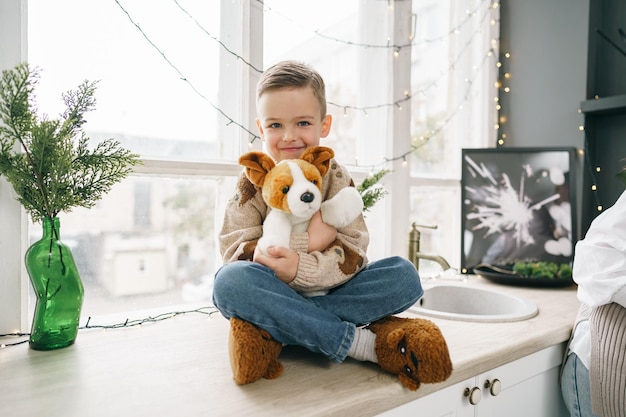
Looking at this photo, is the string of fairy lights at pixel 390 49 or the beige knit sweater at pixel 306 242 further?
the string of fairy lights at pixel 390 49

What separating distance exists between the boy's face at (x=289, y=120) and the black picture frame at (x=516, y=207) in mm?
1135

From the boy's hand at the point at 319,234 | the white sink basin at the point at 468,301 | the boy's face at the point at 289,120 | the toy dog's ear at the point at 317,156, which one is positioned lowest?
the white sink basin at the point at 468,301

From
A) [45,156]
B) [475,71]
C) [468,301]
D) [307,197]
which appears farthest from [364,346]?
[475,71]

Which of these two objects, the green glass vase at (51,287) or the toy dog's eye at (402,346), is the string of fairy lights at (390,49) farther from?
the toy dog's eye at (402,346)

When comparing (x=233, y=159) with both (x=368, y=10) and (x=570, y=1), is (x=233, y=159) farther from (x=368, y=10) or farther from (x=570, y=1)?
(x=570, y=1)

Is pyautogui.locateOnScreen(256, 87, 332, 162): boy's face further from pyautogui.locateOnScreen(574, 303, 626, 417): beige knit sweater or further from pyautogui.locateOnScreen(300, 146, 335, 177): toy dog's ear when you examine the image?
pyautogui.locateOnScreen(574, 303, 626, 417): beige knit sweater

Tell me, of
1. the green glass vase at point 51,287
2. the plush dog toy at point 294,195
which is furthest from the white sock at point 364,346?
the green glass vase at point 51,287

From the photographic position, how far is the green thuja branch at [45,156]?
2.94ft

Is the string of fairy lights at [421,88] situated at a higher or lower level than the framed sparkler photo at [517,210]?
higher

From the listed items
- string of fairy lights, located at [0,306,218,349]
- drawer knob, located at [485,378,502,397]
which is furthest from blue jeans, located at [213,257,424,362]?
string of fairy lights, located at [0,306,218,349]

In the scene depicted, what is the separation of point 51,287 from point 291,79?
64cm

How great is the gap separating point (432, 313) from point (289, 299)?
0.56 meters

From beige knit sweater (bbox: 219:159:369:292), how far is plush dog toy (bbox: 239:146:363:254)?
36 mm

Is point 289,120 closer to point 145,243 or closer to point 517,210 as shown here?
point 145,243
